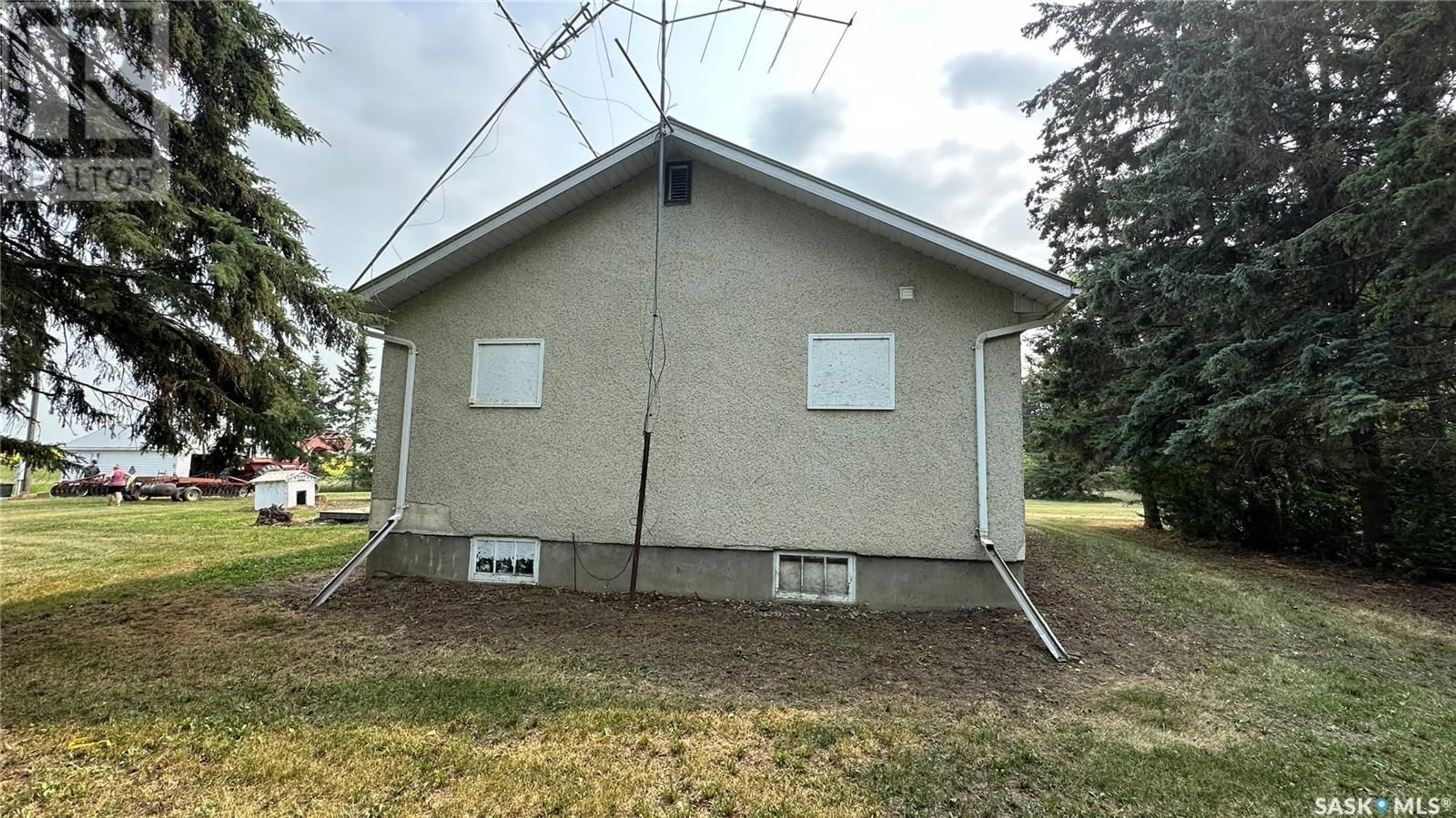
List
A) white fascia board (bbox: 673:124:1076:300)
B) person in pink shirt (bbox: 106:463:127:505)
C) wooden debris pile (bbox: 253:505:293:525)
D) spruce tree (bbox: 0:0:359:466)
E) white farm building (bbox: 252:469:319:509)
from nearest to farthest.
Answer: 1. spruce tree (bbox: 0:0:359:466)
2. white fascia board (bbox: 673:124:1076:300)
3. wooden debris pile (bbox: 253:505:293:525)
4. white farm building (bbox: 252:469:319:509)
5. person in pink shirt (bbox: 106:463:127:505)

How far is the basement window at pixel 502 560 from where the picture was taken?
6969 mm

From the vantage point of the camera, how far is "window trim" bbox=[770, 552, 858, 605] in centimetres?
634

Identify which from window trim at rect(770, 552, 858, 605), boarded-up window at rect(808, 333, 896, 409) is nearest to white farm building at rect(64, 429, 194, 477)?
window trim at rect(770, 552, 858, 605)

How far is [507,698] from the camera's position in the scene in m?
4.04

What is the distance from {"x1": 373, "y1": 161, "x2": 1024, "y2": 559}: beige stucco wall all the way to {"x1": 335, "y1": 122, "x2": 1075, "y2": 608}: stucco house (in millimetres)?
24

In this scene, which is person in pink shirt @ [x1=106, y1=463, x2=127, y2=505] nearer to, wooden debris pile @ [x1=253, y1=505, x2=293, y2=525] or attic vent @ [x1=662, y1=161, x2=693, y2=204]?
wooden debris pile @ [x1=253, y1=505, x2=293, y2=525]

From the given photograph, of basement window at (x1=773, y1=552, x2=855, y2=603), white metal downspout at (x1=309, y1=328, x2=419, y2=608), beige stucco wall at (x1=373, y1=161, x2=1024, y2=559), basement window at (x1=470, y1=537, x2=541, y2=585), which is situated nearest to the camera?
beige stucco wall at (x1=373, y1=161, x2=1024, y2=559)

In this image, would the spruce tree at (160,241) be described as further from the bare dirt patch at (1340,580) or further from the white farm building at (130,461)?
the white farm building at (130,461)

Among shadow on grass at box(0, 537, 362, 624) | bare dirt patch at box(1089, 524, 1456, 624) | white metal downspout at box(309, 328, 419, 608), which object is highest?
white metal downspout at box(309, 328, 419, 608)

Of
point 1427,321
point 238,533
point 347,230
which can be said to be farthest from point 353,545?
point 1427,321

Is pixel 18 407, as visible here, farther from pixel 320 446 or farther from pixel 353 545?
pixel 320 446

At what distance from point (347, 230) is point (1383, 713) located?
12.1 meters

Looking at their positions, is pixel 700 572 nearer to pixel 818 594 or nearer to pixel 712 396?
pixel 818 594

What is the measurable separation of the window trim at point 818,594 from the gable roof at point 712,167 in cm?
343
